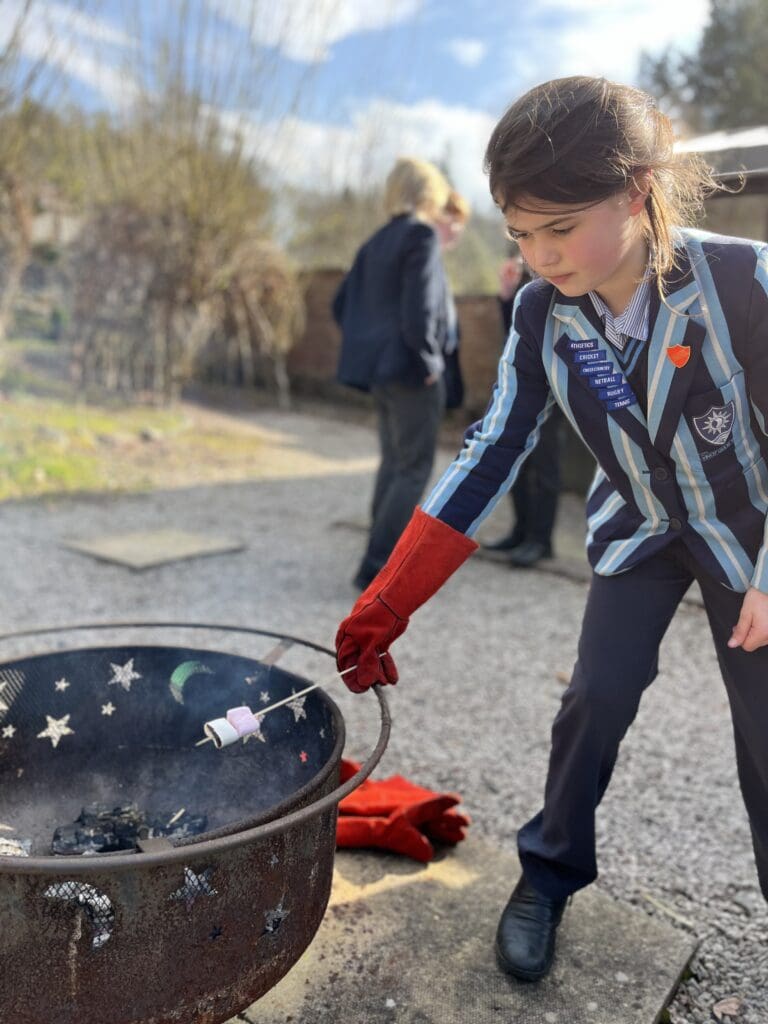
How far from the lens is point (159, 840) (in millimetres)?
1645

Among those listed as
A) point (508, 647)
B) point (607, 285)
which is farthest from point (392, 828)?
point (508, 647)

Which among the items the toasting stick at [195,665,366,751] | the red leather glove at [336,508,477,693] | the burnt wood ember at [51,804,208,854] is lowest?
the burnt wood ember at [51,804,208,854]

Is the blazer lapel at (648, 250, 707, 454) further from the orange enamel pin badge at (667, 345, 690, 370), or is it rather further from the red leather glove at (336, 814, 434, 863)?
the red leather glove at (336, 814, 434, 863)

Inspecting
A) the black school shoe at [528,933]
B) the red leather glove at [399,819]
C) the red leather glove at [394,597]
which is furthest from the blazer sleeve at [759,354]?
the red leather glove at [399,819]

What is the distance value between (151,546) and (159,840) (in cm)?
362

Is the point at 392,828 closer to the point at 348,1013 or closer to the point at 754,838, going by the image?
the point at 348,1013

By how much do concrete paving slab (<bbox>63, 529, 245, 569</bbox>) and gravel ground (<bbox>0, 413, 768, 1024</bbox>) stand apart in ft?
0.23

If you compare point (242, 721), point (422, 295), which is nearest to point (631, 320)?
point (242, 721)

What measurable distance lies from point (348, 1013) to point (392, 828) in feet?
1.73

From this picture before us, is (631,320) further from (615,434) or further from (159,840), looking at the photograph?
(159,840)

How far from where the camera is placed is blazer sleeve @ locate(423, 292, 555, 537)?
1.73 meters

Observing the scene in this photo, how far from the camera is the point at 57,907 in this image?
122 centimetres

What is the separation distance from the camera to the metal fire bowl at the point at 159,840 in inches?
48.5

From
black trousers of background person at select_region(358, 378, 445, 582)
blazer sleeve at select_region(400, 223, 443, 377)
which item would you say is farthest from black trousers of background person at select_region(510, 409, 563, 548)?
blazer sleeve at select_region(400, 223, 443, 377)
